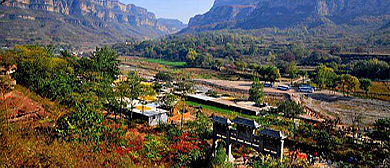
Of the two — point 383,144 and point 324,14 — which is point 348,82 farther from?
point 324,14

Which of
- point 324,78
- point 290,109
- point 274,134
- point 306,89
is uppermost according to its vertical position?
point 324,78

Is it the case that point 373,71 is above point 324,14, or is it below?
below

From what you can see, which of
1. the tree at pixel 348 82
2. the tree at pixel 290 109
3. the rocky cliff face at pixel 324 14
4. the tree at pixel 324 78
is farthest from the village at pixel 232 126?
the rocky cliff face at pixel 324 14

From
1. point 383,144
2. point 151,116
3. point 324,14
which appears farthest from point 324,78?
point 324,14

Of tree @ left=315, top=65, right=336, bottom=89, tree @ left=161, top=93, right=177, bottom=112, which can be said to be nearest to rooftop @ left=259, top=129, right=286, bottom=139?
tree @ left=161, top=93, right=177, bottom=112

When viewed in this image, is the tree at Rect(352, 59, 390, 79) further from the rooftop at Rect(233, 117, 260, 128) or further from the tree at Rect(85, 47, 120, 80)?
Result: the rooftop at Rect(233, 117, 260, 128)

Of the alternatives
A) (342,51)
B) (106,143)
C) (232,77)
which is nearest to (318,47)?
(342,51)

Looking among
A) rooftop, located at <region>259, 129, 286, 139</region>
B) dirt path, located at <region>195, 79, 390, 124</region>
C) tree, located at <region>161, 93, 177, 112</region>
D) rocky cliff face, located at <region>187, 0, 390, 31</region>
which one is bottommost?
dirt path, located at <region>195, 79, 390, 124</region>

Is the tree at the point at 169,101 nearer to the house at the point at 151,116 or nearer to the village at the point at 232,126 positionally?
the village at the point at 232,126

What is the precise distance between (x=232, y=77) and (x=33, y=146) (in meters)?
57.9

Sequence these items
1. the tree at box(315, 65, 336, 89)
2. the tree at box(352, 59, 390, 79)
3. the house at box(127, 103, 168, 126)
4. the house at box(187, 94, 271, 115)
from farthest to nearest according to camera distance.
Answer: the tree at box(352, 59, 390, 79) < the tree at box(315, 65, 336, 89) < the house at box(187, 94, 271, 115) < the house at box(127, 103, 168, 126)

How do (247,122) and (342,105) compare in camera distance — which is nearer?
(247,122)

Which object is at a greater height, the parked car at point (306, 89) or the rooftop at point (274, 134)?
the rooftop at point (274, 134)

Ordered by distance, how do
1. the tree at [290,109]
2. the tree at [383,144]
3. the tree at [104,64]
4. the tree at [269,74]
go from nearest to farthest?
the tree at [383,144], the tree at [290,109], the tree at [104,64], the tree at [269,74]
